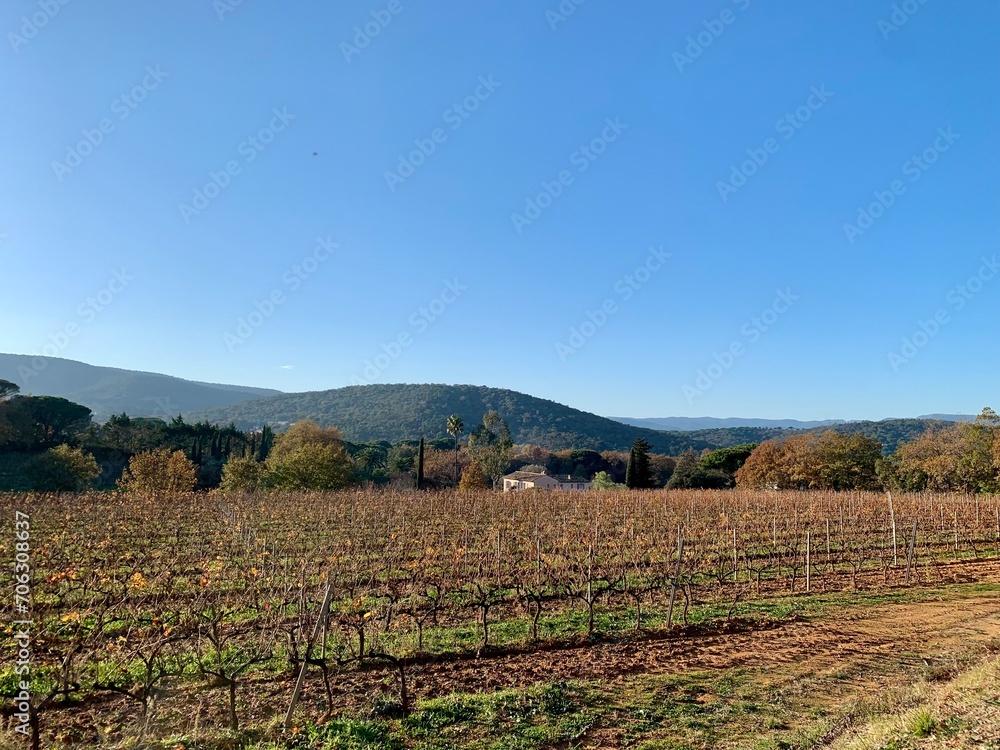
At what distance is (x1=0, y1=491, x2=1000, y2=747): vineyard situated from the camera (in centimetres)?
608

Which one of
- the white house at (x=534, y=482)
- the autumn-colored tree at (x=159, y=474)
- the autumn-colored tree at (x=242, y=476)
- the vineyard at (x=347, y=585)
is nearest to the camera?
the vineyard at (x=347, y=585)

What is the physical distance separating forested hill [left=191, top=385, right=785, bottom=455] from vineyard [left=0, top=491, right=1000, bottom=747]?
9326 cm

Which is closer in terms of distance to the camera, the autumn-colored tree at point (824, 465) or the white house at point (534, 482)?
the autumn-colored tree at point (824, 465)

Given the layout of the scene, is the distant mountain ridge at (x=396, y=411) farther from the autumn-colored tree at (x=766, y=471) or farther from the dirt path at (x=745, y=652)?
the dirt path at (x=745, y=652)

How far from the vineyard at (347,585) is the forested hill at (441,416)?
9326cm

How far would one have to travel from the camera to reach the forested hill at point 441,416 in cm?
12050

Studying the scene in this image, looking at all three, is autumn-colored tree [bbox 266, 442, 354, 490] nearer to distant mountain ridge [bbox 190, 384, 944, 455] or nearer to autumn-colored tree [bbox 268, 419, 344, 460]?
autumn-colored tree [bbox 268, 419, 344, 460]

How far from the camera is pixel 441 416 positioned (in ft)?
415

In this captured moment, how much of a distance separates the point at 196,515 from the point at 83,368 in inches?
6739

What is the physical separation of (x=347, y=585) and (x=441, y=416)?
11506 centimetres

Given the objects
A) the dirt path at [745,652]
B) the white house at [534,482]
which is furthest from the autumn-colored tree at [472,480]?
the dirt path at [745,652]

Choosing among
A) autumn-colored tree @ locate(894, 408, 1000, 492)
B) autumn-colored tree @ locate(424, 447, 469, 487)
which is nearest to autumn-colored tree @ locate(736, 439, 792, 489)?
autumn-colored tree @ locate(894, 408, 1000, 492)

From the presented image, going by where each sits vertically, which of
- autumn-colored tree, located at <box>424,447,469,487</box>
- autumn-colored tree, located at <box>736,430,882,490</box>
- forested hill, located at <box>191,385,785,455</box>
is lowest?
autumn-colored tree, located at <box>424,447,469,487</box>

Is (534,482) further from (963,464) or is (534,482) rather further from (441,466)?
(963,464)
